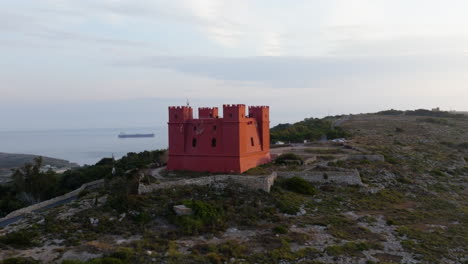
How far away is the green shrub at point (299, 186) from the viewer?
26469 millimetres

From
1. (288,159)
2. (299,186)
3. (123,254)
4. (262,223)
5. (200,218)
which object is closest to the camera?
(123,254)

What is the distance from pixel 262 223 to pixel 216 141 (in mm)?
10369

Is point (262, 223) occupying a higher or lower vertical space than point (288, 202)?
lower

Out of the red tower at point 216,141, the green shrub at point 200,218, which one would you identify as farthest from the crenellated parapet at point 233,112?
the green shrub at point 200,218

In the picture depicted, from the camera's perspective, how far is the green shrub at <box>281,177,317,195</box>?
1042 inches

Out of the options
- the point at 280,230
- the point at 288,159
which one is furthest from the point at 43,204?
the point at 288,159

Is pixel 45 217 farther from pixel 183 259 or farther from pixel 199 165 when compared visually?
pixel 199 165

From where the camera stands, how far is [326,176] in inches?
1126

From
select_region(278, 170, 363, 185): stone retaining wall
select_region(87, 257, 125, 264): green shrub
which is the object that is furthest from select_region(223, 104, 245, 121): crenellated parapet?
select_region(87, 257, 125, 264): green shrub

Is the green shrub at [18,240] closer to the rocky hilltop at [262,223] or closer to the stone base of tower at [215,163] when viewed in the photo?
the rocky hilltop at [262,223]

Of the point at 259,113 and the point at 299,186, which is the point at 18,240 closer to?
the point at 299,186

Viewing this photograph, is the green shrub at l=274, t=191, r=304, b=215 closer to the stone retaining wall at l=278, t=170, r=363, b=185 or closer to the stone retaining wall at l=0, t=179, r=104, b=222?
the stone retaining wall at l=278, t=170, r=363, b=185

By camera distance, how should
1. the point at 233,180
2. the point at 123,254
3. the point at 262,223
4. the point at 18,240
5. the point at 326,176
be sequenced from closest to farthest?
the point at 123,254
the point at 18,240
the point at 262,223
the point at 233,180
the point at 326,176

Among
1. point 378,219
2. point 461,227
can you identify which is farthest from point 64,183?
point 461,227
